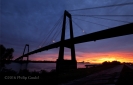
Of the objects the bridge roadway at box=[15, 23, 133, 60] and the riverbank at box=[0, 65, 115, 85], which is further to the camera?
the bridge roadway at box=[15, 23, 133, 60]

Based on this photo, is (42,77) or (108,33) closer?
(42,77)

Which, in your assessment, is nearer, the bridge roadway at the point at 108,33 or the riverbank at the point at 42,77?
the riverbank at the point at 42,77

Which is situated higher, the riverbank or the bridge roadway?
the bridge roadway

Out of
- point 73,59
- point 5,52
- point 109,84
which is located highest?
point 5,52

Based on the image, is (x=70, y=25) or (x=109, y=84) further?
(x=70, y=25)

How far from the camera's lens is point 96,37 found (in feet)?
82.8

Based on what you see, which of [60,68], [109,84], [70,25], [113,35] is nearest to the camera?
[109,84]

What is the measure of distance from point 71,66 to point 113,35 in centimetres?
1088

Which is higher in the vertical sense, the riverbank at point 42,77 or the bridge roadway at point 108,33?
the bridge roadway at point 108,33

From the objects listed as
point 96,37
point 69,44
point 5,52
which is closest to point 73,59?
point 69,44

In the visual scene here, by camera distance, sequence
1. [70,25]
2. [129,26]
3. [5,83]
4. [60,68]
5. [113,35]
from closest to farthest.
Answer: [5,83]
[129,26]
[113,35]
[60,68]
[70,25]

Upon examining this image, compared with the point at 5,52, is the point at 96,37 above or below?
above

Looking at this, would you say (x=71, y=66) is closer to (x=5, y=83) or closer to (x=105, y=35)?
(x=105, y=35)

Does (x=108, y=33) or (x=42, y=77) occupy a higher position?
(x=108, y=33)
